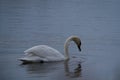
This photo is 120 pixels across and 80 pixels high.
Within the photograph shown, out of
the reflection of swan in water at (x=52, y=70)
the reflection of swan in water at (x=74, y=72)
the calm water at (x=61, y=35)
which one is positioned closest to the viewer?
the reflection of swan in water at (x=52, y=70)

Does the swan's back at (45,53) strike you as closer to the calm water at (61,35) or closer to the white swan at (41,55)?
the white swan at (41,55)

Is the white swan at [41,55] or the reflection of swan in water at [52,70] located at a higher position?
the white swan at [41,55]

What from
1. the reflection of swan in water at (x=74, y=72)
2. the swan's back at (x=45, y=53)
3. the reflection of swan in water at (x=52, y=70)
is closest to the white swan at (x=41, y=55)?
the swan's back at (x=45, y=53)

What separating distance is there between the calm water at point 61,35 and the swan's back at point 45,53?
7.3 inches

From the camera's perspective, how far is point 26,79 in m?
11.3

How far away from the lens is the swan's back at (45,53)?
1304 centimetres

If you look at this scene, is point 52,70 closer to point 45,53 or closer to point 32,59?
point 32,59

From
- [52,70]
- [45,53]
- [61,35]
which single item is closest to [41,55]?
[45,53]

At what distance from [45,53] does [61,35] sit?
3382 millimetres

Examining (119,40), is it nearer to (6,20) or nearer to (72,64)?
(72,64)

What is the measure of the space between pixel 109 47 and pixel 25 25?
4.31m

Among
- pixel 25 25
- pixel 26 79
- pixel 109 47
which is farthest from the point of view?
pixel 25 25

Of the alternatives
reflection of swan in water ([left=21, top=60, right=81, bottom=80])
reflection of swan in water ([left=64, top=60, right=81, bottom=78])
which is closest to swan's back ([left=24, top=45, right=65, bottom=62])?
reflection of swan in water ([left=21, top=60, right=81, bottom=80])

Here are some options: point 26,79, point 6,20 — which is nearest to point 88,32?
point 6,20
